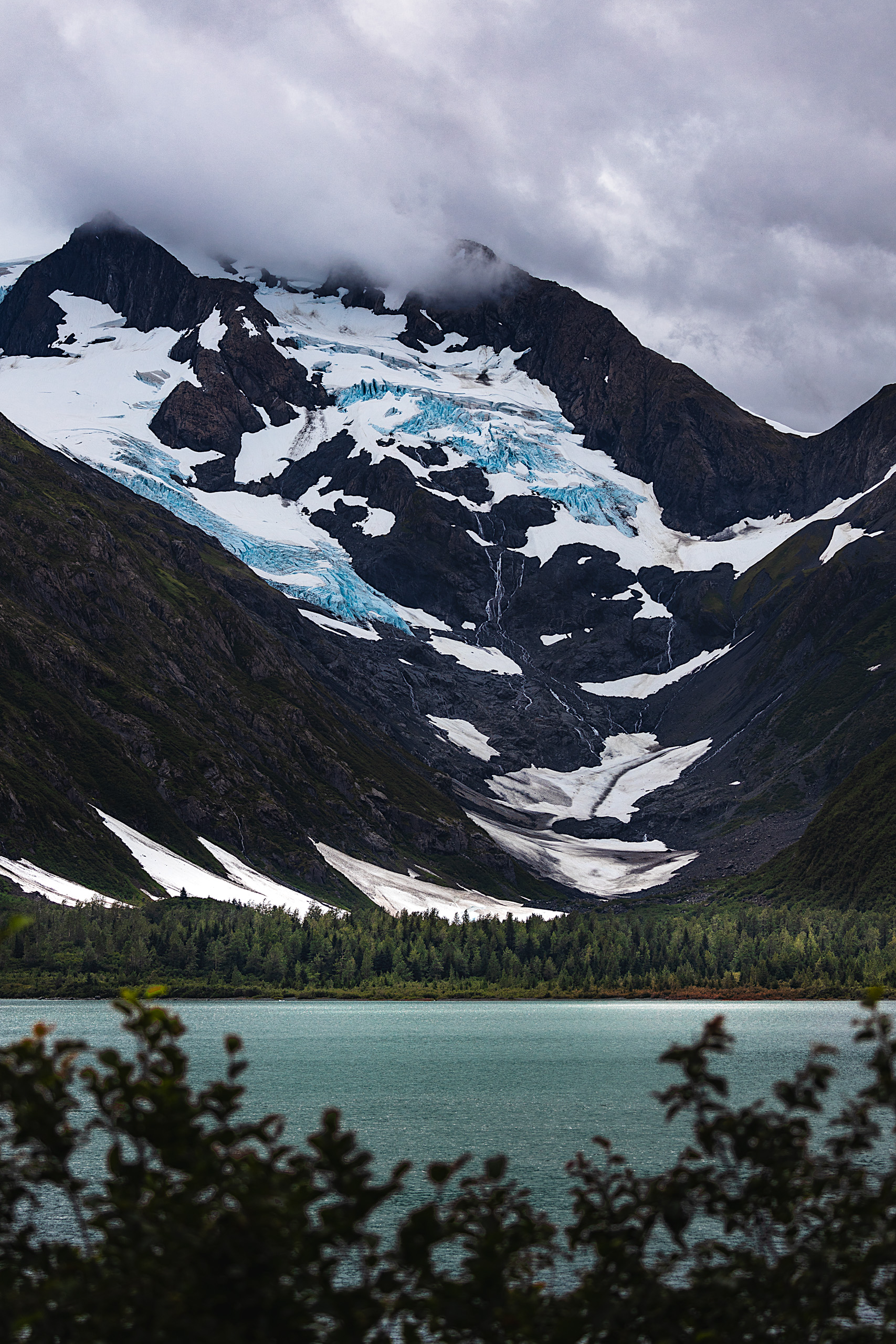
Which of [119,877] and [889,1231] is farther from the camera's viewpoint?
[119,877]

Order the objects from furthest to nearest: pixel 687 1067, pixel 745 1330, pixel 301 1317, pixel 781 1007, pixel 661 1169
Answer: pixel 781 1007 < pixel 661 1169 < pixel 745 1330 < pixel 687 1067 < pixel 301 1317

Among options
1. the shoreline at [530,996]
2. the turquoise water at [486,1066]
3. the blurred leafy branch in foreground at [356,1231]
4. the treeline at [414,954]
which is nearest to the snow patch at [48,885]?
the treeline at [414,954]

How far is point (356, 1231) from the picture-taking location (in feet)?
37.4

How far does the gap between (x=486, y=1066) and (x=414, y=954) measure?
95491 mm

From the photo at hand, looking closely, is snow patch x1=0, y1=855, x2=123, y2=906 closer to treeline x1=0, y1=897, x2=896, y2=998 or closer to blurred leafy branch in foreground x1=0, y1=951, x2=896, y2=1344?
treeline x1=0, y1=897, x2=896, y2=998

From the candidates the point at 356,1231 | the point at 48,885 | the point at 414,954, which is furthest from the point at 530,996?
the point at 356,1231

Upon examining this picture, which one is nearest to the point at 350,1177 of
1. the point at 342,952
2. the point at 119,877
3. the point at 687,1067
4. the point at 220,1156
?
the point at 220,1156

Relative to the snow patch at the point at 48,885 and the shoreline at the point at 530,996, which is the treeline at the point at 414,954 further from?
the snow patch at the point at 48,885

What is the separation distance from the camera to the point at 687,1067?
12.0m

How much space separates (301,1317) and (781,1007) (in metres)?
145

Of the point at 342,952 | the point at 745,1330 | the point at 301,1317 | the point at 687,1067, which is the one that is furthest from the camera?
the point at 342,952

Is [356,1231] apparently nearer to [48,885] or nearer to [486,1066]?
[486,1066]

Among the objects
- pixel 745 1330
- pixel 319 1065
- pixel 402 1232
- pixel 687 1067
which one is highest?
pixel 687 1067

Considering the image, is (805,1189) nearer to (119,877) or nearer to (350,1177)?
(350,1177)
